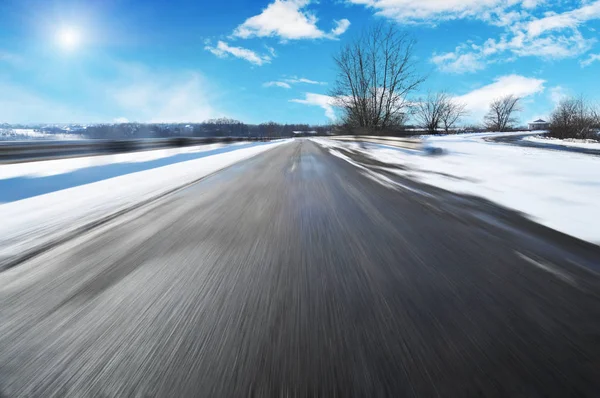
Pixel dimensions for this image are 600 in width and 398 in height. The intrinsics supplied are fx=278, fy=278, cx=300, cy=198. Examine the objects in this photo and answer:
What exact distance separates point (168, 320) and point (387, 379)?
3.89ft

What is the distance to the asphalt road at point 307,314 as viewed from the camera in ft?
3.75

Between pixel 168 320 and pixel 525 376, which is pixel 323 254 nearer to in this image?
pixel 168 320

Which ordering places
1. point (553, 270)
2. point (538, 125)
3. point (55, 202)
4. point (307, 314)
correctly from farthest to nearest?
point (538, 125), point (55, 202), point (553, 270), point (307, 314)

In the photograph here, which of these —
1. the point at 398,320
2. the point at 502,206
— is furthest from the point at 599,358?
the point at 502,206

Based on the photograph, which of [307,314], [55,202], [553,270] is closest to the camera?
[307,314]

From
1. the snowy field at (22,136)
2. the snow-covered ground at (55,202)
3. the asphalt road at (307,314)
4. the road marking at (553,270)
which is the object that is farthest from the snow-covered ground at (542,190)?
the snowy field at (22,136)

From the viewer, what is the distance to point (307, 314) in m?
1.58

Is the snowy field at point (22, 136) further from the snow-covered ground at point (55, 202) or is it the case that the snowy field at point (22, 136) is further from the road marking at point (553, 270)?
the road marking at point (553, 270)

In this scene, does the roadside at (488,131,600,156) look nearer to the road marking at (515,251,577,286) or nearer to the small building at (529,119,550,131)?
the road marking at (515,251,577,286)

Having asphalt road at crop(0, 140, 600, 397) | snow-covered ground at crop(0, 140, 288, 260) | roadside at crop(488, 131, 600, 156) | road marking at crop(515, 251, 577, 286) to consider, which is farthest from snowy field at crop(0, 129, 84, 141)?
roadside at crop(488, 131, 600, 156)

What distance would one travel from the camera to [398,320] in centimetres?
150

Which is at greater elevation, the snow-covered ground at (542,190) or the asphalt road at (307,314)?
the snow-covered ground at (542,190)

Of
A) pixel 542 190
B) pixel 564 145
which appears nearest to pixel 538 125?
pixel 564 145

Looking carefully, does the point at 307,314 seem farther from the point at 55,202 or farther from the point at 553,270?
the point at 55,202
